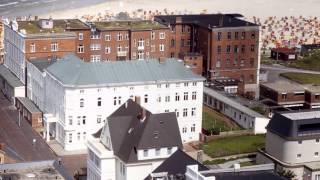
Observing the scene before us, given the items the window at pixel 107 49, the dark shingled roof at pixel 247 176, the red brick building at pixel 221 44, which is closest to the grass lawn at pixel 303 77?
the red brick building at pixel 221 44

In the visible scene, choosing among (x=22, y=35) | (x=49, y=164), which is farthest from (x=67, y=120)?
(x=49, y=164)

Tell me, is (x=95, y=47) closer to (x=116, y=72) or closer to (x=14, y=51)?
(x=14, y=51)

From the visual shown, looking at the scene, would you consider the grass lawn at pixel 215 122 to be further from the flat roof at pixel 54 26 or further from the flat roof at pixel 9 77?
the flat roof at pixel 9 77

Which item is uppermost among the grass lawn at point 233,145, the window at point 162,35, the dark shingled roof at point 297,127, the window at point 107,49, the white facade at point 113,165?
the window at point 162,35

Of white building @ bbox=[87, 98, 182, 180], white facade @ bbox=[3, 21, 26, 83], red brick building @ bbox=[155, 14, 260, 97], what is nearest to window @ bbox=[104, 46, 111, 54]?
red brick building @ bbox=[155, 14, 260, 97]

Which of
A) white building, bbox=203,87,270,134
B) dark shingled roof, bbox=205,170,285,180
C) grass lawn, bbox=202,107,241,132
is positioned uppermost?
dark shingled roof, bbox=205,170,285,180

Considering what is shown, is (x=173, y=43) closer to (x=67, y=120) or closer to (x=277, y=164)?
(x=67, y=120)

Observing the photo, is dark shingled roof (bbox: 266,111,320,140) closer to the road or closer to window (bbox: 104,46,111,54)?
window (bbox: 104,46,111,54)
